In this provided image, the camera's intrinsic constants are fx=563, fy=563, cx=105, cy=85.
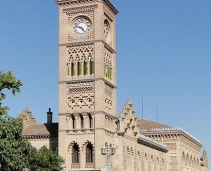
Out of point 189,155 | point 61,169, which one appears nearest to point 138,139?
point 61,169

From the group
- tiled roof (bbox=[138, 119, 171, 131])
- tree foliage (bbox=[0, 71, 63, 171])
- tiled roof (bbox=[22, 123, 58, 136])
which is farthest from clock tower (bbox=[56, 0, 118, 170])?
tiled roof (bbox=[138, 119, 171, 131])

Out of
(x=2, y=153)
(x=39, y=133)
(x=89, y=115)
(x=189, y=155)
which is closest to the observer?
(x=2, y=153)

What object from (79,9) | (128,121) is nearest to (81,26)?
(79,9)

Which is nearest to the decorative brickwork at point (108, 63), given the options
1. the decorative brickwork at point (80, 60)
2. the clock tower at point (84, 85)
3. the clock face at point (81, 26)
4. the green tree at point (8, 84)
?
the clock tower at point (84, 85)

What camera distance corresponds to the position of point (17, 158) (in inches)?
1522

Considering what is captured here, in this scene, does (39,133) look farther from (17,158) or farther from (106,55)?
(17,158)

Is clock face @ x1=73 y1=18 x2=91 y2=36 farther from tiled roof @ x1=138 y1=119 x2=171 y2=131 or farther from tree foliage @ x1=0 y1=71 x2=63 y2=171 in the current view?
tiled roof @ x1=138 y1=119 x2=171 y2=131

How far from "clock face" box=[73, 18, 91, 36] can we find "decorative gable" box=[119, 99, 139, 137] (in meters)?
10.5

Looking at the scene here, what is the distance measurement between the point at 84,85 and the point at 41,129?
806cm

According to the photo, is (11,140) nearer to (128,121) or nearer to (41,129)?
(41,129)

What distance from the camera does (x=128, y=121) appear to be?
213 ft

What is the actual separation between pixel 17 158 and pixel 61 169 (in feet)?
49.2

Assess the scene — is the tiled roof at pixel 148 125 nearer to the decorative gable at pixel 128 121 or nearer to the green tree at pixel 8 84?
the decorative gable at pixel 128 121

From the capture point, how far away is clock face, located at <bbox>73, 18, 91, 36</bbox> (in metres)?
59.2
